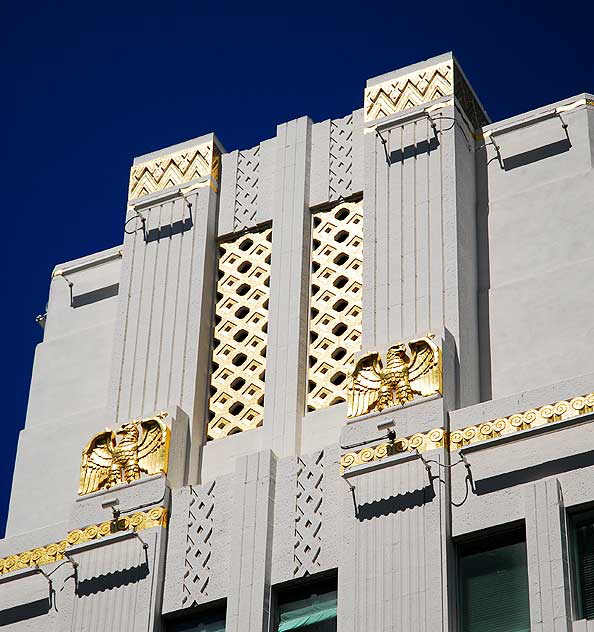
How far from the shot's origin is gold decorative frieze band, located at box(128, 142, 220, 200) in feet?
89.4

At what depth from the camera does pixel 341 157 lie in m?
26.5

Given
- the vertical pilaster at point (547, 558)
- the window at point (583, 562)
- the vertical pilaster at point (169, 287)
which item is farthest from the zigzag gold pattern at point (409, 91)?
the window at point (583, 562)

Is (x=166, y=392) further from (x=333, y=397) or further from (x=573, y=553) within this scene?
(x=573, y=553)

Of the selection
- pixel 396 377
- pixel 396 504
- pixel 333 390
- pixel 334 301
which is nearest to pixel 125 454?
pixel 333 390

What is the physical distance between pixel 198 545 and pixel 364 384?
293 centimetres

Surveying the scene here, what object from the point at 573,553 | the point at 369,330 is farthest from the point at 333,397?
the point at 573,553

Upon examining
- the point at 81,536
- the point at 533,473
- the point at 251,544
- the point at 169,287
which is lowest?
the point at 251,544

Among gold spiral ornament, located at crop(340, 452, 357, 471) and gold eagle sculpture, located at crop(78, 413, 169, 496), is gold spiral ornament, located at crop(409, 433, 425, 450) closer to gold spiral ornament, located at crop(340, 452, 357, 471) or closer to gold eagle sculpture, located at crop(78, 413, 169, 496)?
gold spiral ornament, located at crop(340, 452, 357, 471)

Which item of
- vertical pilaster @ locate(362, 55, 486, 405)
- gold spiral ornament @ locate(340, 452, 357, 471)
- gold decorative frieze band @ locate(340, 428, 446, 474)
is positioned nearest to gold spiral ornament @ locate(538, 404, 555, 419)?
gold decorative frieze band @ locate(340, 428, 446, 474)

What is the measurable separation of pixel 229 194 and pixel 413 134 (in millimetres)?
3109

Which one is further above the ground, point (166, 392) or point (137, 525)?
point (166, 392)

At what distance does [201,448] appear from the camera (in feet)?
80.6

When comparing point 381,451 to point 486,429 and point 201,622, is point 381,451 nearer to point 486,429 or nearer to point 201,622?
point 486,429

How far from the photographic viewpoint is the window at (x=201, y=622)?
74.4ft
